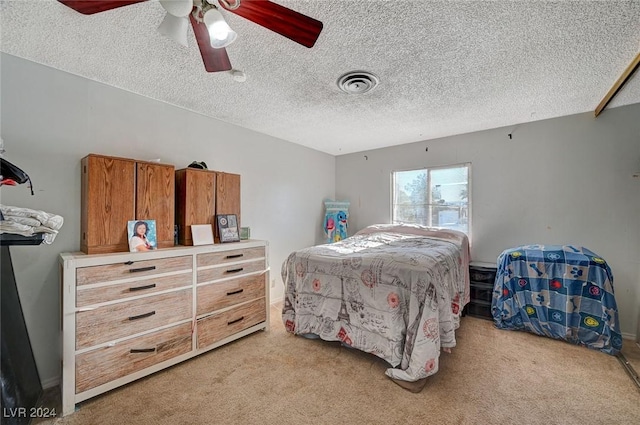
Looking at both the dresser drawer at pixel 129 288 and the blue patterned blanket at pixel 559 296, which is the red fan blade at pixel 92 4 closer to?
the dresser drawer at pixel 129 288

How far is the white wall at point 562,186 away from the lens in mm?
2566

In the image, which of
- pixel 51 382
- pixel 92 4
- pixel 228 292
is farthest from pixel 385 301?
pixel 51 382

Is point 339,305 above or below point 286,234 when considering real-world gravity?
below

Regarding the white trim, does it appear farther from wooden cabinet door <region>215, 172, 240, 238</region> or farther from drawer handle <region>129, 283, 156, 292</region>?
wooden cabinet door <region>215, 172, 240, 238</region>

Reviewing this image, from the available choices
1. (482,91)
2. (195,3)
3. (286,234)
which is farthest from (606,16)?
(286,234)

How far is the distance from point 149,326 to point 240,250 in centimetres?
90

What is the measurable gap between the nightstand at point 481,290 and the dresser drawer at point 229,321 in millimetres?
2421

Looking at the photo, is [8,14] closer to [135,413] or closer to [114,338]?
[114,338]

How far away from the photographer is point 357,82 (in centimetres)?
207

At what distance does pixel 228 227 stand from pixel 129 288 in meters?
0.95

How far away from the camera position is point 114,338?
1.74 m

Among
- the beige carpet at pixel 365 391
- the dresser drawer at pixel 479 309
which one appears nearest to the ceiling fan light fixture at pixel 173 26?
the beige carpet at pixel 365 391

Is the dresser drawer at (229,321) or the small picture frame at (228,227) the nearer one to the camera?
the dresser drawer at (229,321)

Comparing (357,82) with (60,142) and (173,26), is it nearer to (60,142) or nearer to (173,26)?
(173,26)
